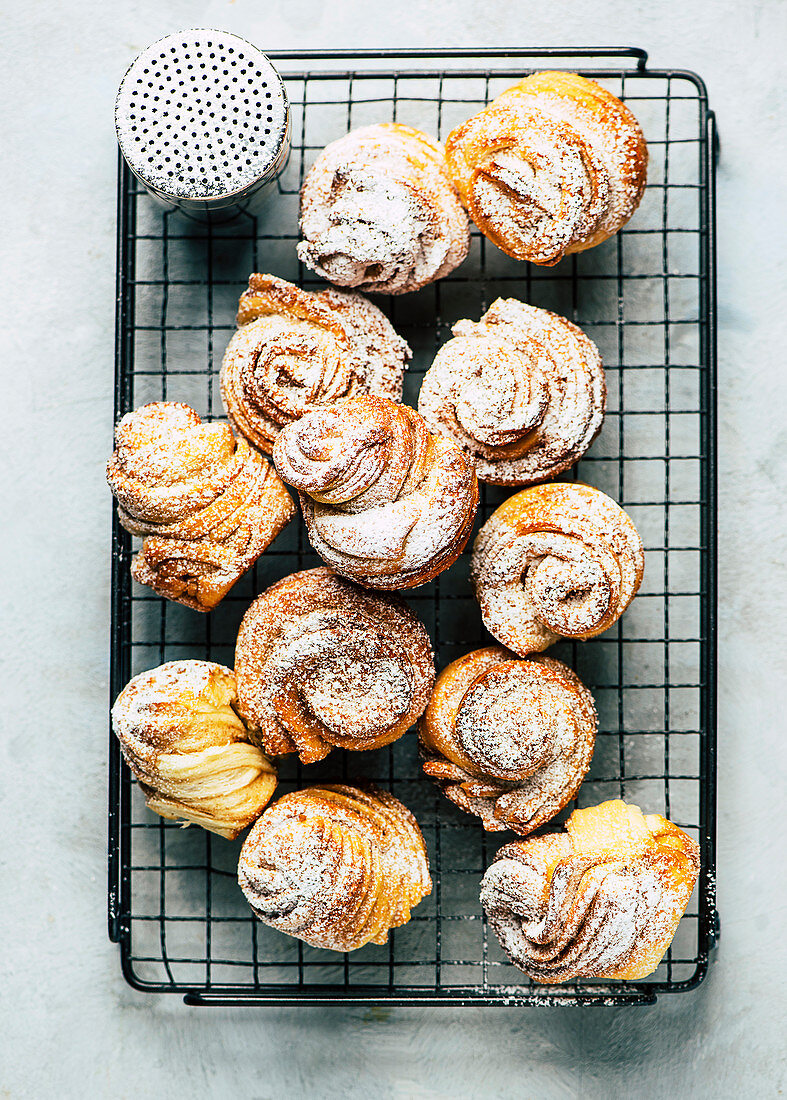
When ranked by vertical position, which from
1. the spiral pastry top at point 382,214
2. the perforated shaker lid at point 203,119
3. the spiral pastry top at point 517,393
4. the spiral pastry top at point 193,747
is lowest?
the spiral pastry top at point 193,747

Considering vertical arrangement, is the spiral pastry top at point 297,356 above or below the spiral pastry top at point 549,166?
below

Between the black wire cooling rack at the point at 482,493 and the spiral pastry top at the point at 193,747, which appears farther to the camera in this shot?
the black wire cooling rack at the point at 482,493

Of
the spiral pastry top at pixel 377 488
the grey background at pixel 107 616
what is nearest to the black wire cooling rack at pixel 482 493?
the grey background at pixel 107 616

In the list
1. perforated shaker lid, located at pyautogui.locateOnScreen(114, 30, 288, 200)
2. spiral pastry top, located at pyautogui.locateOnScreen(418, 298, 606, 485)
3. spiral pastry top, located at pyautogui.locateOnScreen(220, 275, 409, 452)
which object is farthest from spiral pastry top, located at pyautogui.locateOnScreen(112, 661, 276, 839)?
perforated shaker lid, located at pyautogui.locateOnScreen(114, 30, 288, 200)

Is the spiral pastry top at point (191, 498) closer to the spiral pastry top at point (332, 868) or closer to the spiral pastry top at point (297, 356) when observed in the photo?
the spiral pastry top at point (297, 356)

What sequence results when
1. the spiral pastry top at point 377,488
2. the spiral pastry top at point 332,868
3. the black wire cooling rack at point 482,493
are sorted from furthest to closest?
1. the black wire cooling rack at point 482,493
2. the spiral pastry top at point 332,868
3. the spiral pastry top at point 377,488

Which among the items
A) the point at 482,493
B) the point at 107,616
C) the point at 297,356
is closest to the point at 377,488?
the point at 297,356

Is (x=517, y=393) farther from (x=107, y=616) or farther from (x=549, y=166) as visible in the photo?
(x=107, y=616)
